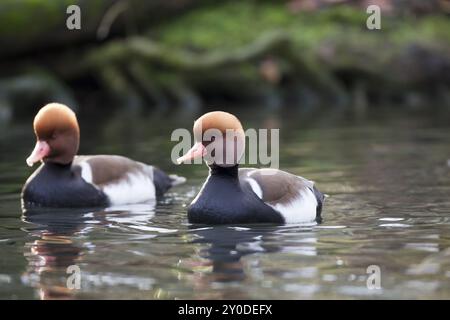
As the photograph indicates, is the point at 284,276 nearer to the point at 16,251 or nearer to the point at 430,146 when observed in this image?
the point at 16,251

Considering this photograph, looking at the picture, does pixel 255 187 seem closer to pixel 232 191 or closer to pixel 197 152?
pixel 232 191

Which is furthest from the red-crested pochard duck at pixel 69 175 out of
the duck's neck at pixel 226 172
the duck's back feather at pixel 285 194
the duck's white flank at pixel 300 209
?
the duck's white flank at pixel 300 209

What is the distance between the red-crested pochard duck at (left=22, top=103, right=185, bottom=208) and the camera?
905cm

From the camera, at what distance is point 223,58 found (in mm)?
19859

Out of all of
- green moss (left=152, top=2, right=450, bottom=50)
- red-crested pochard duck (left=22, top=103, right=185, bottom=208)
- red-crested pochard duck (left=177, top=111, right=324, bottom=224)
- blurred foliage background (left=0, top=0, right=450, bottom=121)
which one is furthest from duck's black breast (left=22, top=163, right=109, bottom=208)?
green moss (left=152, top=2, right=450, bottom=50)

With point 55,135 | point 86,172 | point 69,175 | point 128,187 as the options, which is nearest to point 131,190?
point 128,187

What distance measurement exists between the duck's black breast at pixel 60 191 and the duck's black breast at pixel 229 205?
1507 mm

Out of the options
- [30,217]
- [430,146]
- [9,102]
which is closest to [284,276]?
[30,217]

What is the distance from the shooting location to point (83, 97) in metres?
21.5

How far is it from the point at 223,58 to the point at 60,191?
1114cm

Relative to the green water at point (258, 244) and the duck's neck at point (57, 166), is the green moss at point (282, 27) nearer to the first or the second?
the green water at point (258, 244)

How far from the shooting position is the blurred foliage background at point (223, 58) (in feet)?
64.7
